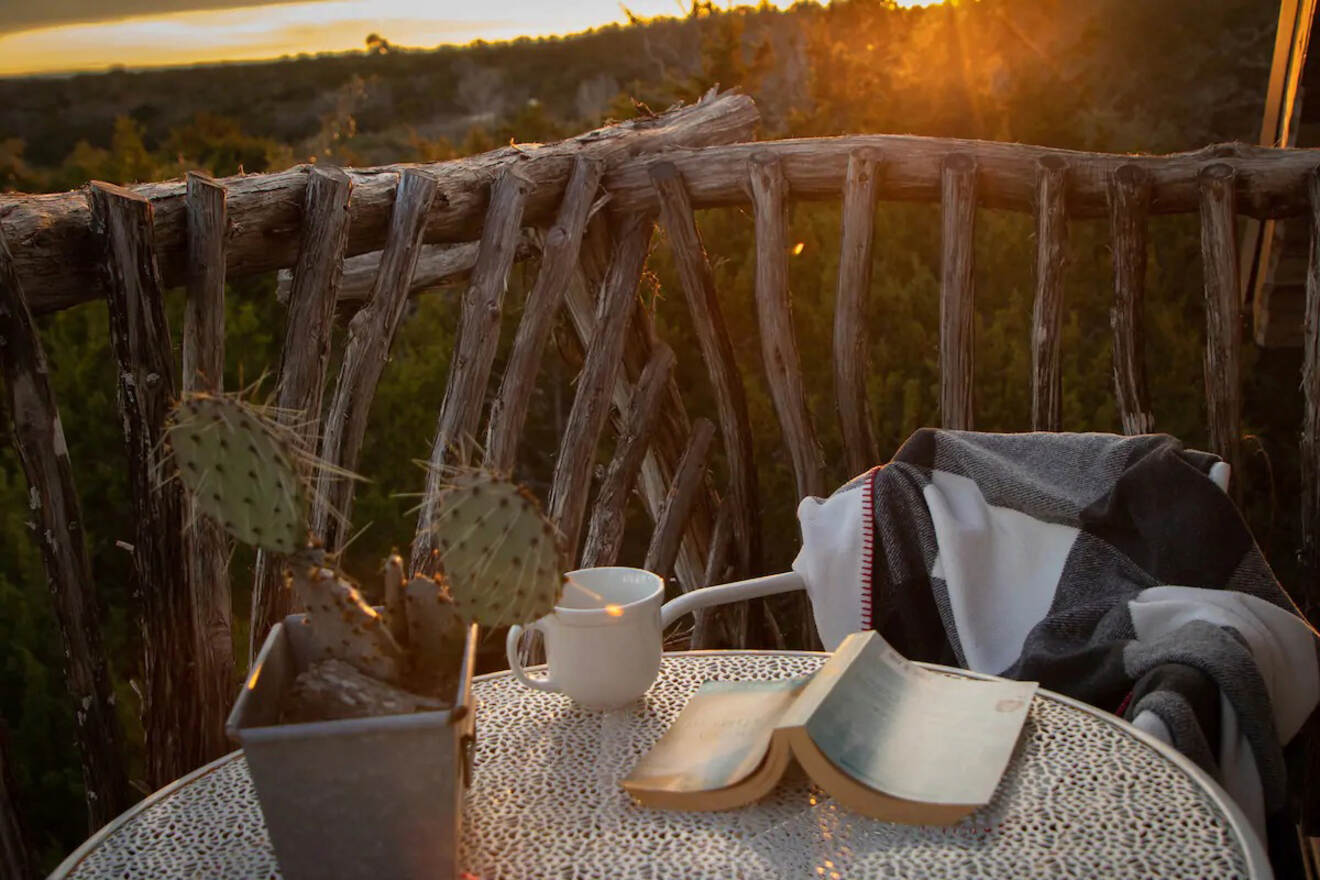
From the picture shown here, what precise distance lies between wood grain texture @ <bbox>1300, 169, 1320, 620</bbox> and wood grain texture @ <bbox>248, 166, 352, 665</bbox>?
175 cm

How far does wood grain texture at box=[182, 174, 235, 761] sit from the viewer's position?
66.7 inches

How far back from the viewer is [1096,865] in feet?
3.43

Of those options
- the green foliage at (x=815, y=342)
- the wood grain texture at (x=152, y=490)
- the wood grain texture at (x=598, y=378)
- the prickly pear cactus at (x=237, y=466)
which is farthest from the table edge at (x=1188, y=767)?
the green foliage at (x=815, y=342)

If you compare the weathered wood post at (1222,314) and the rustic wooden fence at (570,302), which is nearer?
the rustic wooden fence at (570,302)

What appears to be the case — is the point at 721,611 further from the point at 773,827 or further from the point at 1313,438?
the point at 773,827

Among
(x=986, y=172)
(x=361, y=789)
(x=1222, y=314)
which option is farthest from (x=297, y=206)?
(x=1222, y=314)

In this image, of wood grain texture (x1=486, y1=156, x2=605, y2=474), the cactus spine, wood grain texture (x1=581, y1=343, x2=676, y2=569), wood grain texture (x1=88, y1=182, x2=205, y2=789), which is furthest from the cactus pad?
wood grain texture (x1=581, y1=343, x2=676, y2=569)

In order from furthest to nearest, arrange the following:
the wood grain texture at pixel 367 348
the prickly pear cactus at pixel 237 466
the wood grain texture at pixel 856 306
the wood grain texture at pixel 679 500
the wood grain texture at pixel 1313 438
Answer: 1. the wood grain texture at pixel 679 500
2. the wood grain texture at pixel 856 306
3. the wood grain texture at pixel 1313 438
4. the wood grain texture at pixel 367 348
5. the prickly pear cactus at pixel 237 466

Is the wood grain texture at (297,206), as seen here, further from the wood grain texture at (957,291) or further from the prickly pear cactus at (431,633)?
the prickly pear cactus at (431,633)

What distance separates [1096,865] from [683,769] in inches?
14.8

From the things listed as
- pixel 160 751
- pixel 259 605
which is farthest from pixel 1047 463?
pixel 160 751

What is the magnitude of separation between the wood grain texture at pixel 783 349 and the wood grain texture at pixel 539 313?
36 centimetres

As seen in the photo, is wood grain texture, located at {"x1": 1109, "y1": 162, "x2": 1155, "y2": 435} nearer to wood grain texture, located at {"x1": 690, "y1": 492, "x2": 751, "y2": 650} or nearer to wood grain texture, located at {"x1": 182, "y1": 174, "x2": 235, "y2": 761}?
wood grain texture, located at {"x1": 690, "y1": 492, "x2": 751, "y2": 650}

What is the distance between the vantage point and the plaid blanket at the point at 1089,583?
1499mm
